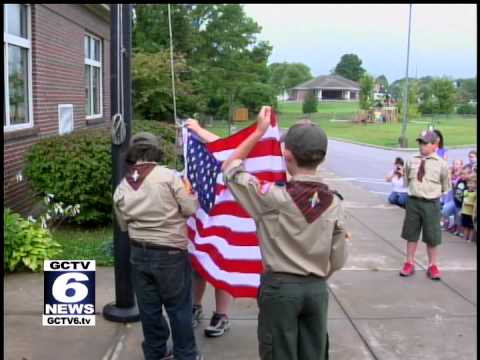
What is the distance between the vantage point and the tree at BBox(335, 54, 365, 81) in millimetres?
138875

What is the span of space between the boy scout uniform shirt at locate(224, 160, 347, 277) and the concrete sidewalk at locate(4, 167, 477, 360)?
1532 mm

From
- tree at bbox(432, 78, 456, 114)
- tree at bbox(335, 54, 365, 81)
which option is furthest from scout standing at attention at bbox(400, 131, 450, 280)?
tree at bbox(335, 54, 365, 81)

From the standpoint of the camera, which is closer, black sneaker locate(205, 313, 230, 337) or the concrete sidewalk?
the concrete sidewalk

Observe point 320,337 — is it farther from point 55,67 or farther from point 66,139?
point 55,67

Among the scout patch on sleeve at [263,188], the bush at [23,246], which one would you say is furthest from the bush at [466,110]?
the scout patch on sleeve at [263,188]

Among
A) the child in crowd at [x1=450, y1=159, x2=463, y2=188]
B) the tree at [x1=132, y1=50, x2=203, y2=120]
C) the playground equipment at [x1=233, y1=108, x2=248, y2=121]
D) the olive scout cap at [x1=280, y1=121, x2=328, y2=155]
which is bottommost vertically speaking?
the child in crowd at [x1=450, y1=159, x2=463, y2=188]

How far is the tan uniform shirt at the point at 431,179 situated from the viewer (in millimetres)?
6199

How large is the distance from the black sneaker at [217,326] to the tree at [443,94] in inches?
2689

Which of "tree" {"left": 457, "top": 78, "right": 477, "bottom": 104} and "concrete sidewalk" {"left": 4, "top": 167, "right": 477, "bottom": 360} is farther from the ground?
"tree" {"left": 457, "top": 78, "right": 477, "bottom": 104}

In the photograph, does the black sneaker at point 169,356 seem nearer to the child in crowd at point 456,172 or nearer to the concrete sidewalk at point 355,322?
the concrete sidewalk at point 355,322

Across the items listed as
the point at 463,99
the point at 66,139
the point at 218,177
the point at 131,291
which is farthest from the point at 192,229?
the point at 463,99

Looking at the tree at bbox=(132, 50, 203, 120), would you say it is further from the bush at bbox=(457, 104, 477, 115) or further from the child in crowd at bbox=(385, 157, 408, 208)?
the bush at bbox=(457, 104, 477, 115)

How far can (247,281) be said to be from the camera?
4012 millimetres

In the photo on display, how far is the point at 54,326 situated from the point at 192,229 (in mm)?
1465
